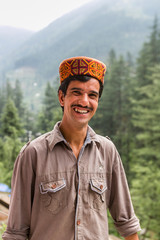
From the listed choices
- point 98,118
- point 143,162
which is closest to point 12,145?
point 98,118

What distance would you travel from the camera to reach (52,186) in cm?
83

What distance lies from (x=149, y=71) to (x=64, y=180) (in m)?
11.8

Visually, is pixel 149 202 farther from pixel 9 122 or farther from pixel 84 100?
pixel 84 100

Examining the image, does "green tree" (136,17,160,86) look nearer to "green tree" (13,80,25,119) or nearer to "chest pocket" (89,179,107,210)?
"green tree" (13,80,25,119)

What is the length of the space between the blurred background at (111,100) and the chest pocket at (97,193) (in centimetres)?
118

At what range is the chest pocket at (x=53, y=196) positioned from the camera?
2.71 feet

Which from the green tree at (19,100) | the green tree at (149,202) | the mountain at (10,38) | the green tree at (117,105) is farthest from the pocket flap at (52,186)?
the mountain at (10,38)

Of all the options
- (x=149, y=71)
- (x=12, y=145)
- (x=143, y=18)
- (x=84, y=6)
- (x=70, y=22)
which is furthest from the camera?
(x=84, y=6)

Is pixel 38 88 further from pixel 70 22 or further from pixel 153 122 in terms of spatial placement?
pixel 70 22

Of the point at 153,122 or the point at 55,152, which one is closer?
the point at 55,152

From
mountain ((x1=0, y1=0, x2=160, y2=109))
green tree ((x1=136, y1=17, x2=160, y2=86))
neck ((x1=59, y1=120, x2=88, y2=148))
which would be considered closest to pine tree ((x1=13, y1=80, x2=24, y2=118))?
mountain ((x1=0, y1=0, x2=160, y2=109))

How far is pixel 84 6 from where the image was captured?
117 ft

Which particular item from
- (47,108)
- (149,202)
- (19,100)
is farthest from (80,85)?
(19,100)

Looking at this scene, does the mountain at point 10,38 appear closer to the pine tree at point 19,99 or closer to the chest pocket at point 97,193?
the pine tree at point 19,99
